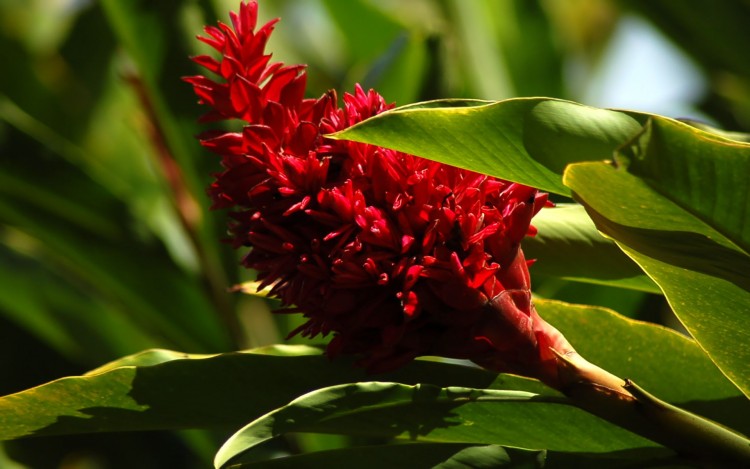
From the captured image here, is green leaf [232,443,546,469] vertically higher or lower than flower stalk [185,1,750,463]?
lower

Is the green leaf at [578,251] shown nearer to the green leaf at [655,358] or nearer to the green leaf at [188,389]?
the green leaf at [655,358]

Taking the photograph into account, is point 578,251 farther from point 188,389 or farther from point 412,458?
point 188,389

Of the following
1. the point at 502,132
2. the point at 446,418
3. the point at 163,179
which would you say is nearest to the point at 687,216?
the point at 502,132

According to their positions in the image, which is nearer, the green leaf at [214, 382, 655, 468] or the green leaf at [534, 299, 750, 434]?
the green leaf at [214, 382, 655, 468]

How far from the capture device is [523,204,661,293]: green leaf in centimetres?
114

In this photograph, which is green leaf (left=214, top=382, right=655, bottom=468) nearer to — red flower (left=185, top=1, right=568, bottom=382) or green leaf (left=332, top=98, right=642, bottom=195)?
red flower (left=185, top=1, right=568, bottom=382)

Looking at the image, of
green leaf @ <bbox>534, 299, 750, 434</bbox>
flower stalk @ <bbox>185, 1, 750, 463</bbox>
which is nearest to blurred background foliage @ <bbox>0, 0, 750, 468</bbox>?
green leaf @ <bbox>534, 299, 750, 434</bbox>

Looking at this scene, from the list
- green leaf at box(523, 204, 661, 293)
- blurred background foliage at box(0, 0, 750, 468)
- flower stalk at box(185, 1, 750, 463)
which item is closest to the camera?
flower stalk at box(185, 1, 750, 463)

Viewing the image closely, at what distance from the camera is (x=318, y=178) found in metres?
0.91

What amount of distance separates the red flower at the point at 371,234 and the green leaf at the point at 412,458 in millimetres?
116

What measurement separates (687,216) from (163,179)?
1.67 metres

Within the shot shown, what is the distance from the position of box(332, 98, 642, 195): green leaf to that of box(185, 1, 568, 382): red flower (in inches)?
2.1

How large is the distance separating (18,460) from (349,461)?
1396 mm

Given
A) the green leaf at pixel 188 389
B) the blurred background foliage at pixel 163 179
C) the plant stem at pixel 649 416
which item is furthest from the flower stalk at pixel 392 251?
the blurred background foliage at pixel 163 179
